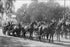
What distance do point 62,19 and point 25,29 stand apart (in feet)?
18.3

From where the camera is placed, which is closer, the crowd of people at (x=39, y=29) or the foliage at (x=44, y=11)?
the foliage at (x=44, y=11)

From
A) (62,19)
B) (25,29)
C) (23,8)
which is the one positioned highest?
(23,8)

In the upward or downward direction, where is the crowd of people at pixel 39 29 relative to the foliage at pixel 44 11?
downward

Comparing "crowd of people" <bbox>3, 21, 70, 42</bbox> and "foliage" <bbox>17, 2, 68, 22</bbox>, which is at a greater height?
"foliage" <bbox>17, 2, 68, 22</bbox>

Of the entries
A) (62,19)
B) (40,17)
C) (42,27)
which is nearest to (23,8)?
(40,17)

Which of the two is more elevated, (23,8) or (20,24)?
(23,8)

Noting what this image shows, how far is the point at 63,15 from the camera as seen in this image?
17250mm

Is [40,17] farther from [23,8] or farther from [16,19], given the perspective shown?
[16,19]

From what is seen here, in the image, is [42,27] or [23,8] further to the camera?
[23,8]

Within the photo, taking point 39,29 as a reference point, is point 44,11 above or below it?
above

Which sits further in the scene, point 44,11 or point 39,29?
point 39,29

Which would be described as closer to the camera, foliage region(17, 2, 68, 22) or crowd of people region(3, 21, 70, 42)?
foliage region(17, 2, 68, 22)

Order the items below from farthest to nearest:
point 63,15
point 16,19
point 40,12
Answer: point 16,19 → point 63,15 → point 40,12

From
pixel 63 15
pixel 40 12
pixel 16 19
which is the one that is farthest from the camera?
pixel 16 19
